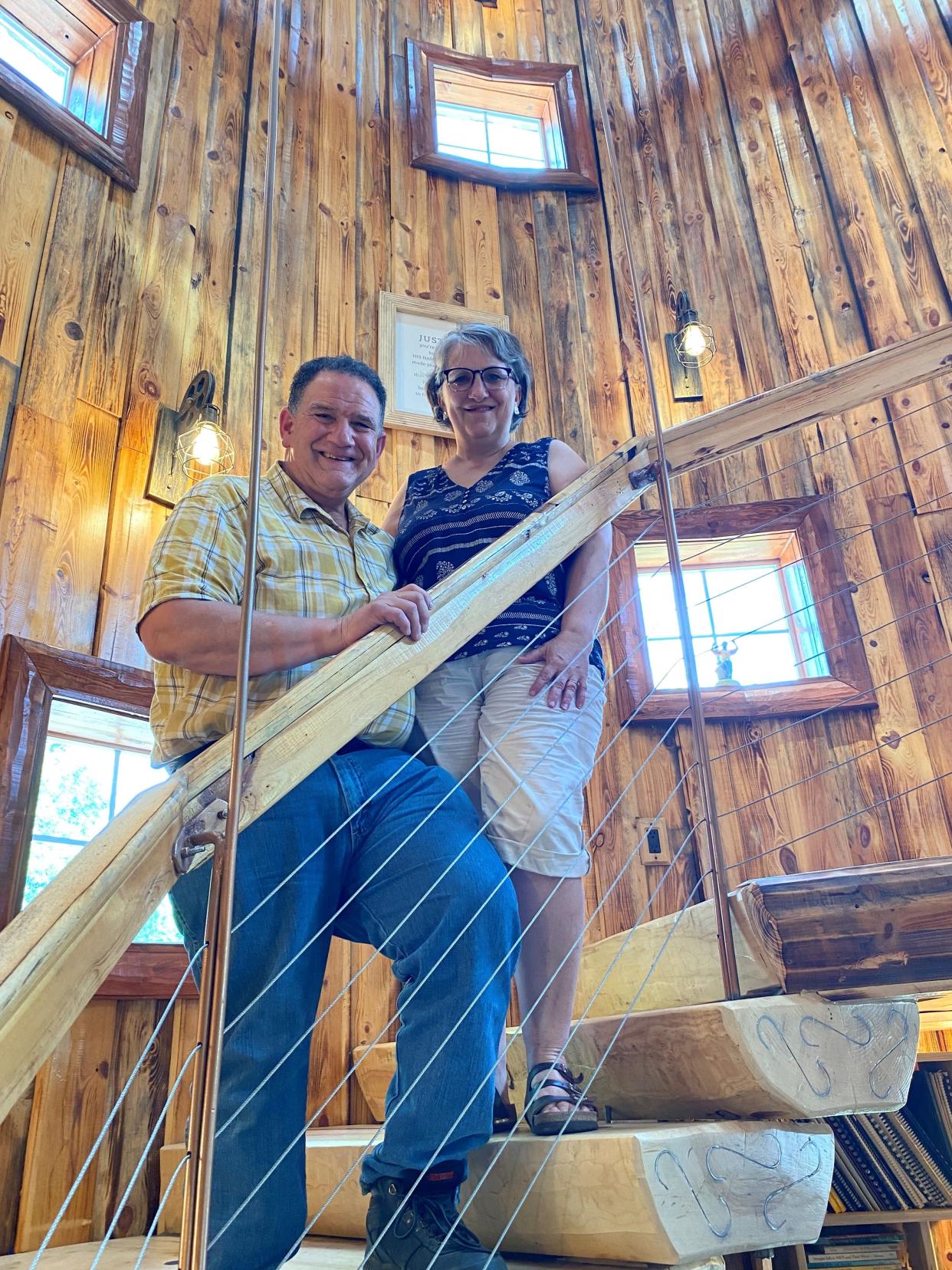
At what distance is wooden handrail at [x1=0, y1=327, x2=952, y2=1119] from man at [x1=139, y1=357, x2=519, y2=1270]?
0.30 feet

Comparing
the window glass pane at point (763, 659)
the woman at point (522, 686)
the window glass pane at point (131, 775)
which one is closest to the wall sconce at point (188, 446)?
the window glass pane at point (131, 775)

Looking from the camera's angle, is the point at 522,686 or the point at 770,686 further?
the point at 770,686

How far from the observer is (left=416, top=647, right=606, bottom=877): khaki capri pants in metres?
1.38

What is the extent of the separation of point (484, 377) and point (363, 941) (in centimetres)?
95

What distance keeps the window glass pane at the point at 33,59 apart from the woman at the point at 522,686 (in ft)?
7.12

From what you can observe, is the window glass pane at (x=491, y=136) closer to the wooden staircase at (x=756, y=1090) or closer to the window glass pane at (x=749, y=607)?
the window glass pane at (x=749, y=607)

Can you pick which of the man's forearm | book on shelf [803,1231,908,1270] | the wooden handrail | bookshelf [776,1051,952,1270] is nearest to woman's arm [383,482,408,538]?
the wooden handrail

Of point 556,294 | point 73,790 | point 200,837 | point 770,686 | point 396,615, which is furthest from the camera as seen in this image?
point 556,294

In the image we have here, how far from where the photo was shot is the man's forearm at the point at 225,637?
44.6 inches

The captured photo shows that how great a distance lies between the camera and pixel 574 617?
154cm

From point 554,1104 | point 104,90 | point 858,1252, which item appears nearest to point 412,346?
point 104,90

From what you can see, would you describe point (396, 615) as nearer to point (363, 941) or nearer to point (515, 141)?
point (363, 941)

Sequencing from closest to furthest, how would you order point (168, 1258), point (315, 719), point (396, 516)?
1. point (315, 719)
2. point (168, 1258)
3. point (396, 516)

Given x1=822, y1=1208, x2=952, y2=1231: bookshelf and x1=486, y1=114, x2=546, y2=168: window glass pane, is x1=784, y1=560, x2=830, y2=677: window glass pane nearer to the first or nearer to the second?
x1=822, y1=1208, x2=952, y2=1231: bookshelf
